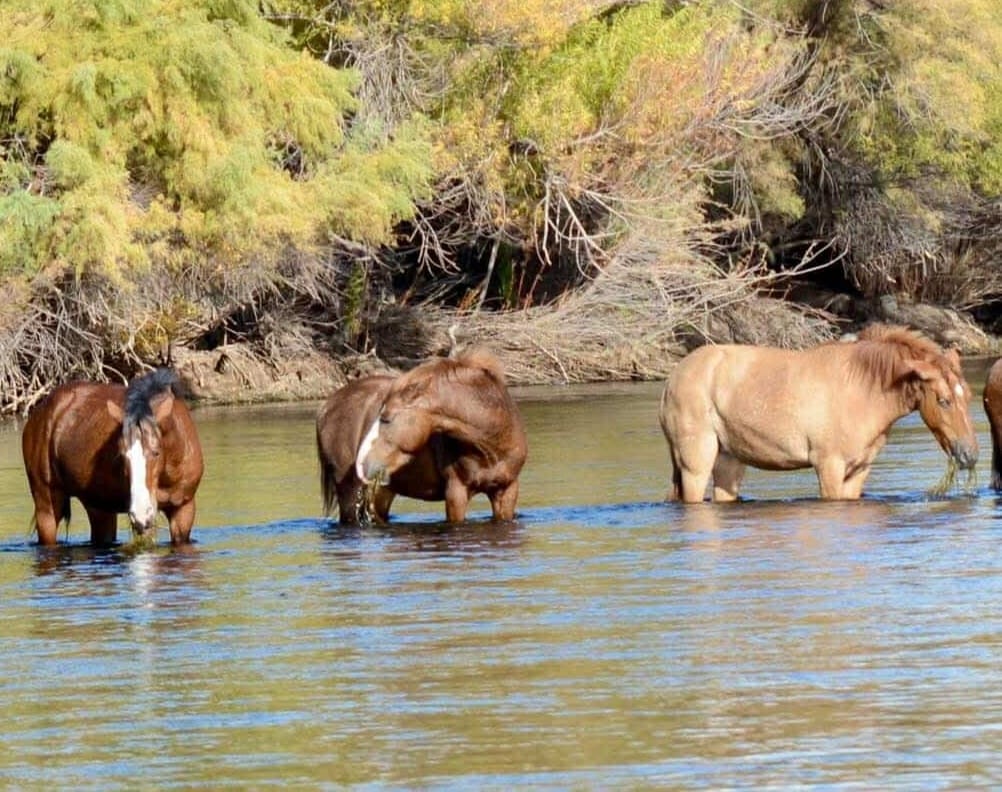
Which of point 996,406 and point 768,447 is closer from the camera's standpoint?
point 768,447

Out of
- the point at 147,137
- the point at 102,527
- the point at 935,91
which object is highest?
the point at 935,91

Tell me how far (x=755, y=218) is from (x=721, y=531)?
2748cm

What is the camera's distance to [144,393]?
13219 mm

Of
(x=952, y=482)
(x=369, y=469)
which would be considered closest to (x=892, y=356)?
(x=952, y=482)

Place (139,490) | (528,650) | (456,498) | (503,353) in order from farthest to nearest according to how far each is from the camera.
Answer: (503,353) → (456,498) → (139,490) → (528,650)

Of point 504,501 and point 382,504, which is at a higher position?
point 504,501

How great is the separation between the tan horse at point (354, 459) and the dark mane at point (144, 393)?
4.50 feet

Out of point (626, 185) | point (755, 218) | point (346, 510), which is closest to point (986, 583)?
point (346, 510)

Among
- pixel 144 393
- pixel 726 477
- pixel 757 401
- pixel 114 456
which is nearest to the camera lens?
pixel 144 393

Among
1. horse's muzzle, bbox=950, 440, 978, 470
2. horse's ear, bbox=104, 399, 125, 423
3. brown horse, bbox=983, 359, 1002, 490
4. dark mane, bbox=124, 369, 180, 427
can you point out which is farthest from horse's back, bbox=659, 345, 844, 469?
horse's ear, bbox=104, 399, 125, 423

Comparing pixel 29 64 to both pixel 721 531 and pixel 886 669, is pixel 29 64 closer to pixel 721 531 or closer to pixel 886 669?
pixel 721 531

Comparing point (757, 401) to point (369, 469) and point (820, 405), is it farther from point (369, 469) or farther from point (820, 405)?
point (369, 469)

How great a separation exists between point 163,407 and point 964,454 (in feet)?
16.8

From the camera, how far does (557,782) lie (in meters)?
6.65
